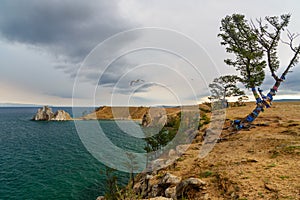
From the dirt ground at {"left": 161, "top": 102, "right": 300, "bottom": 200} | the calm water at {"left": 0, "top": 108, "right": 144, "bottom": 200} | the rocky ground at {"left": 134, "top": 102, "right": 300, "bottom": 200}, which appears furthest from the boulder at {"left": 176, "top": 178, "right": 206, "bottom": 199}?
the calm water at {"left": 0, "top": 108, "right": 144, "bottom": 200}

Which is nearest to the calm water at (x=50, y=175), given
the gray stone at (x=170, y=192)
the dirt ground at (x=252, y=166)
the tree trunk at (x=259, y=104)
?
the gray stone at (x=170, y=192)

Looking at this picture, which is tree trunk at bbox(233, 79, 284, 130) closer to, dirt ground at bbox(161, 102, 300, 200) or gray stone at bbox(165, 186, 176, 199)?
dirt ground at bbox(161, 102, 300, 200)

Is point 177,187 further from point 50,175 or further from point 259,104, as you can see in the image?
point 50,175

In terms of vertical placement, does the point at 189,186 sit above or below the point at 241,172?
below

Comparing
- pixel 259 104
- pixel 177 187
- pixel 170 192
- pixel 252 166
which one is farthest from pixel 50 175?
pixel 259 104

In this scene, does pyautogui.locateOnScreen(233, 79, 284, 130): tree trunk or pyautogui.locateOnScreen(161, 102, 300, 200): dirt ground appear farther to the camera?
pyautogui.locateOnScreen(233, 79, 284, 130): tree trunk

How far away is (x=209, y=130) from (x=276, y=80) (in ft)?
42.0

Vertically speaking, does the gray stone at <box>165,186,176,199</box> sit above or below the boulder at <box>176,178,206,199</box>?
below

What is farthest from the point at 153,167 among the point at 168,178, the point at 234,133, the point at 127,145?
the point at 127,145

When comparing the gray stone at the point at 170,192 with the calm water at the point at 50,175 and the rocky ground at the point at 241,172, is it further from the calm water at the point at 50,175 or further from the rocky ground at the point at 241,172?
the calm water at the point at 50,175

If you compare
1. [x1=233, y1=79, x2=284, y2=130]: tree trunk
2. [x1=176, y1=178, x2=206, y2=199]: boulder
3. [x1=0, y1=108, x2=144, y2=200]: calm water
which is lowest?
→ [x1=0, y1=108, x2=144, y2=200]: calm water

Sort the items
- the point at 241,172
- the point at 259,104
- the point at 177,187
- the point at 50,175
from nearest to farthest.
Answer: the point at 177,187 < the point at 241,172 < the point at 259,104 < the point at 50,175

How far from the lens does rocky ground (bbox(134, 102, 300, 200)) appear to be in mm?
11856

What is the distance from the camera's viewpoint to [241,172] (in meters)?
14.4
